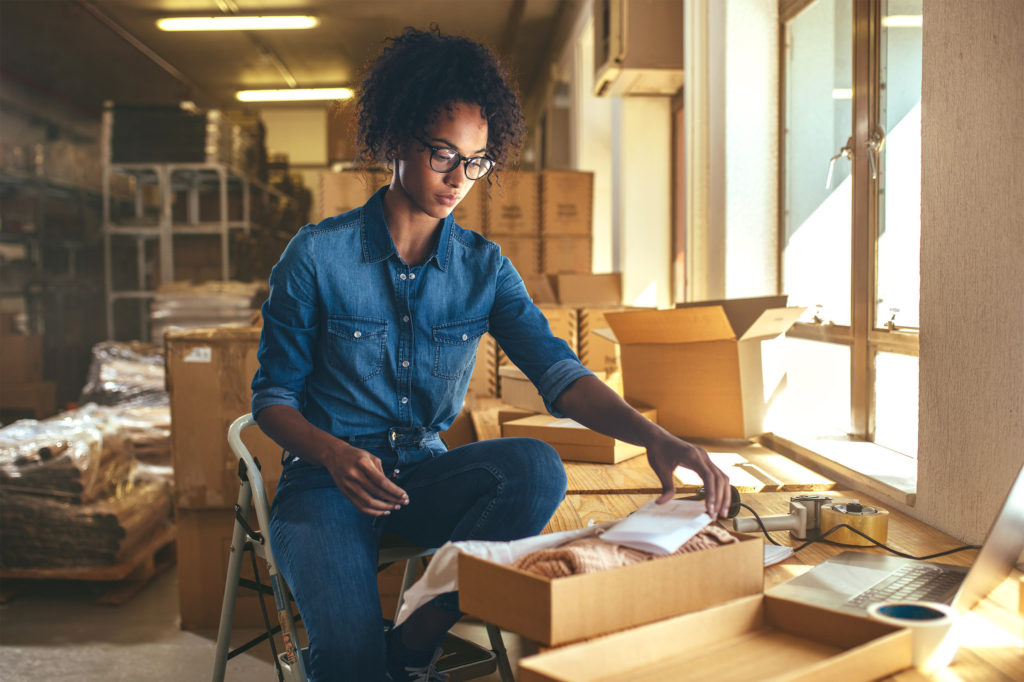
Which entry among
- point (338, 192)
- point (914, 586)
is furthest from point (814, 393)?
point (338, 192)

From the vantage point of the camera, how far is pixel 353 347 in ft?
4.95

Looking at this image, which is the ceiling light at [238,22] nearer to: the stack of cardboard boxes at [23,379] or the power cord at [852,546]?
the stack of cardboard boxes at [23,379]

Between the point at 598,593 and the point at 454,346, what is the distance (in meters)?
0.75

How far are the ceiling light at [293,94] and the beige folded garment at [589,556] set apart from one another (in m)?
9.36

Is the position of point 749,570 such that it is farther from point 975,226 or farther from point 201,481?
point 201,481

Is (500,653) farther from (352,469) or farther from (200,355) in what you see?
(200,355)

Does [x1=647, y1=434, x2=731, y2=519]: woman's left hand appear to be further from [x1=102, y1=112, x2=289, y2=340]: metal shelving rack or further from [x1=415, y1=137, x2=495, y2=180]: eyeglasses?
[x1=102, y1=112, x2=289, y2=340]: metal shelving rack

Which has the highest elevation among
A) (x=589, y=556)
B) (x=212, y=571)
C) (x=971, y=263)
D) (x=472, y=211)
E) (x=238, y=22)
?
(x=238, y=22)

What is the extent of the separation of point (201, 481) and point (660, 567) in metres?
2.13

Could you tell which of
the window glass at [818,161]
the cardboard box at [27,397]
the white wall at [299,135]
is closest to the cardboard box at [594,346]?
the window glass at [818,161]

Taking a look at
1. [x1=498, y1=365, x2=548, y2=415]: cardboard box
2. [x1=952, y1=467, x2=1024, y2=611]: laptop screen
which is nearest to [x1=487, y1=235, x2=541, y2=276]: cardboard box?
[x1=498, y1=365, x2=548, y2=415]: cardboard box

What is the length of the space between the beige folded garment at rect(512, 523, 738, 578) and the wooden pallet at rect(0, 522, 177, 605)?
278cm

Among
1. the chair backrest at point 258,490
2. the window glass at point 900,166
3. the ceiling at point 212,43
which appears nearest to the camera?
the chair backrest at point 258,490

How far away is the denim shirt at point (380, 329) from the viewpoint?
1472 millimetres
